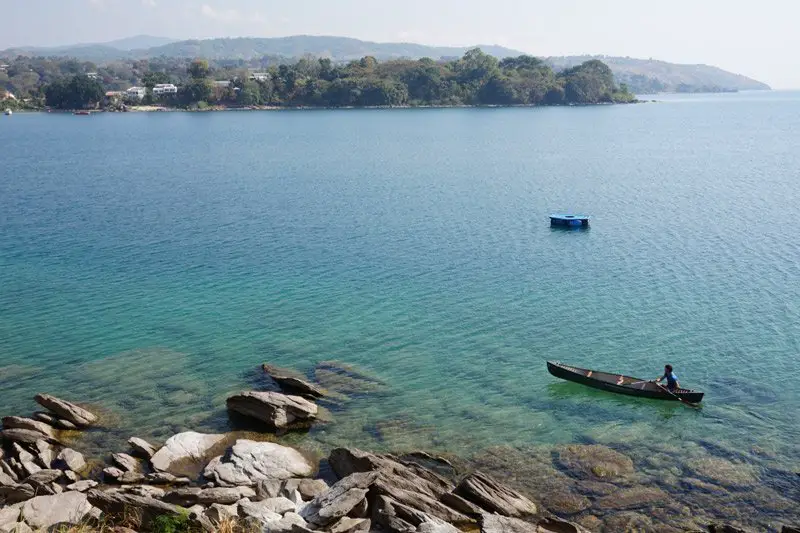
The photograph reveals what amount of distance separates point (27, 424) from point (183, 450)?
30.1ft

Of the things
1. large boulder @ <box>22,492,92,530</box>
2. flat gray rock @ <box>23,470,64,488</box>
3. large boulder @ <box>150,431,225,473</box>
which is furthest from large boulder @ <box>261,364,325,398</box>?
large boulder @ <box>22,492,92,530</box>

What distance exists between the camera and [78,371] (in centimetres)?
4403

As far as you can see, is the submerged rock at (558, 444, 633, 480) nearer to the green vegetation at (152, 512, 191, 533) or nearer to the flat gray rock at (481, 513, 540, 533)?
the flat gray rock at (481, 513, 540, 533)

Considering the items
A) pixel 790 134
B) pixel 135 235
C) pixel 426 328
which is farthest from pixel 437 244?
pixel 790 134

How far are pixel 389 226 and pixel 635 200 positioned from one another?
3750 cm

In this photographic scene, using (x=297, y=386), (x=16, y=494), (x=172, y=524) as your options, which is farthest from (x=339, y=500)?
(x=297, y=386)

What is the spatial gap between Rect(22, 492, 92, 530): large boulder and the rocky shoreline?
2.5 inches

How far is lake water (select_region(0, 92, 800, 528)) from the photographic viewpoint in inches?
1446

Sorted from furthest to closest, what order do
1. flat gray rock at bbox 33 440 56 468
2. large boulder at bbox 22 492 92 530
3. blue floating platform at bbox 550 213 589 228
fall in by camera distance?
blue floating platform at bbox 550 213 589 228 < flat gray rock at bbox 33 440 56 468 < large boulder at bbox 22 492 92 530

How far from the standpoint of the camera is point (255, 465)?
3197 cm

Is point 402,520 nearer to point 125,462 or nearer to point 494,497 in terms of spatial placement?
point 494,497

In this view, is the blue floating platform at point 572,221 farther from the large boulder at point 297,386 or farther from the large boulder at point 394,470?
the large boulder at point 394,470

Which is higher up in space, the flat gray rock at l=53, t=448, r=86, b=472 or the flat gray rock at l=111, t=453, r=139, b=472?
the flat gray rock at l=111, t=453, r=139, b=472

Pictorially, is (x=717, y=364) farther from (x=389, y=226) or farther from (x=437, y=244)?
(x=389, y=226)
